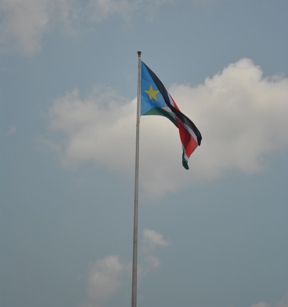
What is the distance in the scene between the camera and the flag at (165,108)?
3023cm

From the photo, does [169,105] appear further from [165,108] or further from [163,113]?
[163,113]

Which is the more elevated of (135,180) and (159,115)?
(159,115)

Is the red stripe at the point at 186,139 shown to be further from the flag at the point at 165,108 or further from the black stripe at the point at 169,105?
the black stripe at the point at 169,105

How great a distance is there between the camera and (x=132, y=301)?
25.7 m

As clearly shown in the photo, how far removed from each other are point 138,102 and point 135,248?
28.0ft

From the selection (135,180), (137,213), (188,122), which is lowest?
(137,213)

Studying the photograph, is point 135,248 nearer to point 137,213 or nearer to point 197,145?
point 137,213

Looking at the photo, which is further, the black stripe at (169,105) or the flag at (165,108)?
the black stripe at (169,105)

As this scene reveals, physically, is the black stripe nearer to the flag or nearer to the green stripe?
the flag

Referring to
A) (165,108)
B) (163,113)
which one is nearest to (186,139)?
(163,113)

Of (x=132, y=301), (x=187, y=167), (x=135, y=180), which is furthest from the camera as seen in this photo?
(x=187, y=167)

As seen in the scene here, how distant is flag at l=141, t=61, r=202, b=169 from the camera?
3023 cm

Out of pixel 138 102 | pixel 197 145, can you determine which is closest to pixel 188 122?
pixel 197 145

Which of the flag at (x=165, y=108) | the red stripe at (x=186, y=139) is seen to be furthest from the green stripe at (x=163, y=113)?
the red stripe at (x=186, y=139)
